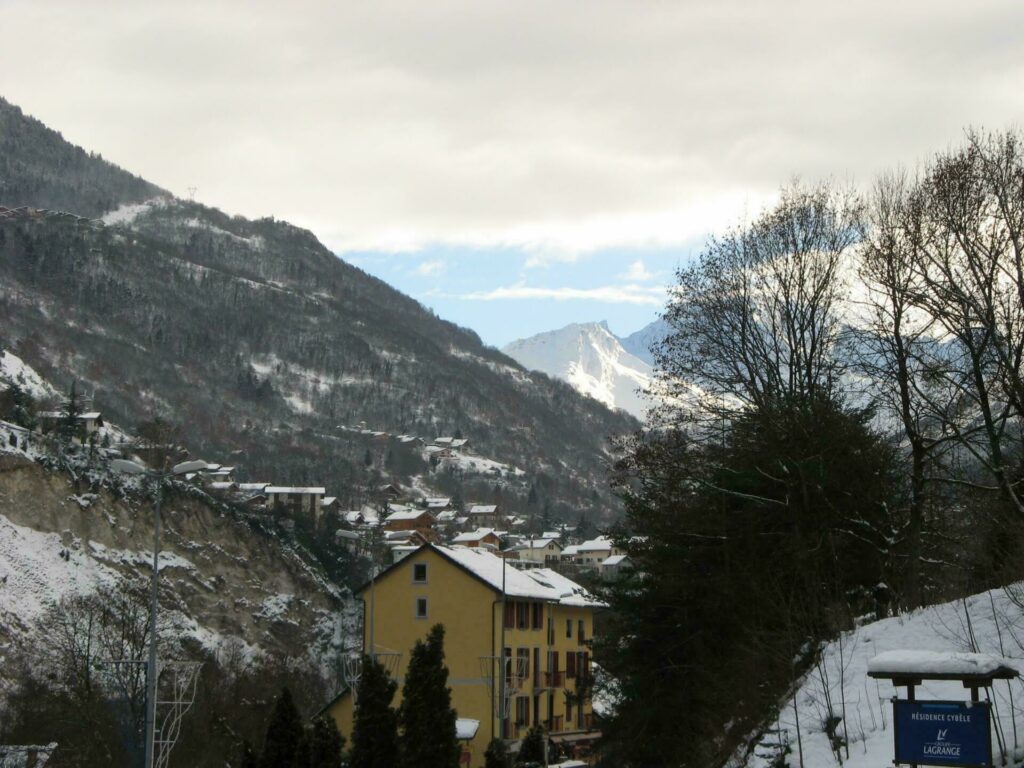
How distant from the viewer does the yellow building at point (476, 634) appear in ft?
180

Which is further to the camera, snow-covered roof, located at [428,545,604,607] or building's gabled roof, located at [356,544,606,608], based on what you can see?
snow-covered roof, located at [428,545,604,607]

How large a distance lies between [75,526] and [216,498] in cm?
2562

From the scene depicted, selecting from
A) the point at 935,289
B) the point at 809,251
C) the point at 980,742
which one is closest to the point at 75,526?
the point at 809,251

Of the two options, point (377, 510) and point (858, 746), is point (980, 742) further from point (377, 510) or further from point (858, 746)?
point (377, 510)

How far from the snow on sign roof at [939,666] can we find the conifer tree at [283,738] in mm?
20568

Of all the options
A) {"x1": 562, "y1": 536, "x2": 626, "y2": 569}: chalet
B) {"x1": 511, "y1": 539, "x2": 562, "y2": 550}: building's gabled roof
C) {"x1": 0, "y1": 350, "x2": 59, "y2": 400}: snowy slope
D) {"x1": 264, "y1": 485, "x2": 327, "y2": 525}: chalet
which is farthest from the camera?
{"x1": 562, "y1": 536, "x2": 626, "y2": 569}: chalet

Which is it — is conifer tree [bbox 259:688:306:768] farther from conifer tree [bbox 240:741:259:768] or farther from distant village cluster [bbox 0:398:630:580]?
distant village cluster [bbox 0:398:630:580]

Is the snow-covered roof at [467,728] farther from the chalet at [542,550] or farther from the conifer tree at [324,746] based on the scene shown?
the chalet at [542,550]

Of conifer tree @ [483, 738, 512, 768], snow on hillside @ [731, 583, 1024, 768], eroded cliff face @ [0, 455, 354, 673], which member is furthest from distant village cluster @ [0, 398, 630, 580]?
snow on hillside @ [731, 583, 1024, 768]

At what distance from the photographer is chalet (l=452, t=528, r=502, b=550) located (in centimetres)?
16988

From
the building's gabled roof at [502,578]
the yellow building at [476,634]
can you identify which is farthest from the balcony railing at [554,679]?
the building's gabled roof at [502,578]

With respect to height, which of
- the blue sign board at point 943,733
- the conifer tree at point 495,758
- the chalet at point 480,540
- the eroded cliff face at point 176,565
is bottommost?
the conifer tree at point 495,758

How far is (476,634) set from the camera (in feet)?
186

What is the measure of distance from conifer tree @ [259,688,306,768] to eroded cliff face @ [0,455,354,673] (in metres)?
49.5
